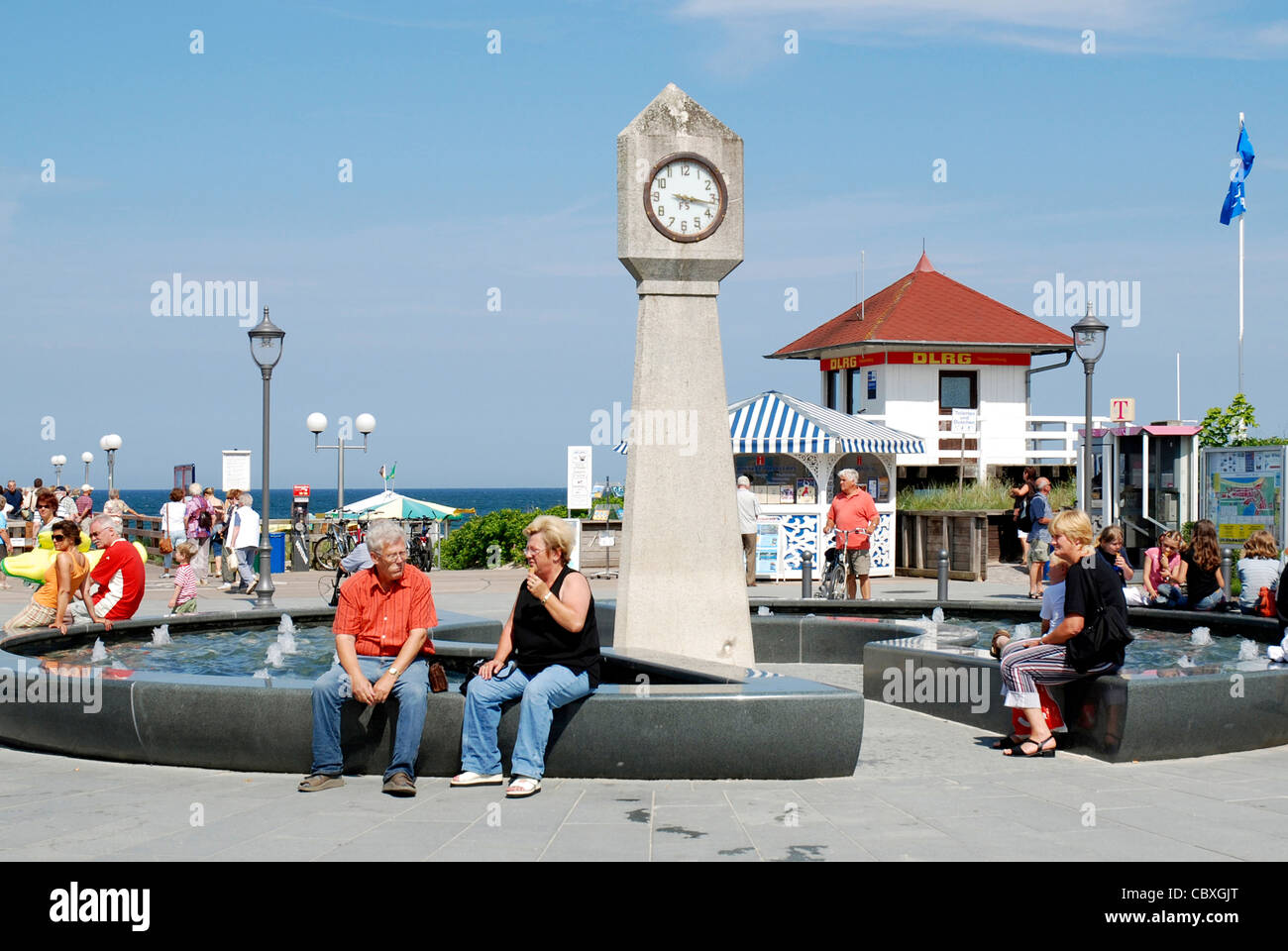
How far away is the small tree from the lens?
79.8 ft

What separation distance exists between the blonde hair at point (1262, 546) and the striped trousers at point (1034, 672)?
5.32 meters

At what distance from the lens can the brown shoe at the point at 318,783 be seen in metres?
6.93

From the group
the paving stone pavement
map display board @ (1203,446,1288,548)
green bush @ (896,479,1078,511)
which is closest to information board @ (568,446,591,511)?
green bush @ (896,479,1078,511)

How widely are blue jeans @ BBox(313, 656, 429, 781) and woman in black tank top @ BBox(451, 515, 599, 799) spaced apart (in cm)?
27

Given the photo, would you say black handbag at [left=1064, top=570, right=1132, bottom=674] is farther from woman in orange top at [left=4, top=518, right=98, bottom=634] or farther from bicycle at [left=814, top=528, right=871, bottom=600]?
bicycle at [left=814, top=528, right=871, bottom=600]

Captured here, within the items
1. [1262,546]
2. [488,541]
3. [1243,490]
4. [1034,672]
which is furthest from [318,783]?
[488,541]

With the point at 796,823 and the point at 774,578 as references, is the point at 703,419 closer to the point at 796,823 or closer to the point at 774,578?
the point at 796,823

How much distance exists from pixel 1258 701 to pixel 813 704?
9.90ft

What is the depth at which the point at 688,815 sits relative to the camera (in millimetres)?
6367

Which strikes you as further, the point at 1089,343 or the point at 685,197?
the point at 1089,343

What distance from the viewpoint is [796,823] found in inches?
245

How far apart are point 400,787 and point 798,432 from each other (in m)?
18.1

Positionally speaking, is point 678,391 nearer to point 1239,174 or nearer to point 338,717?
point 338,717

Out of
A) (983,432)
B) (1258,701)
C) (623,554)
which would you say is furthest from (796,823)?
(983,432)
